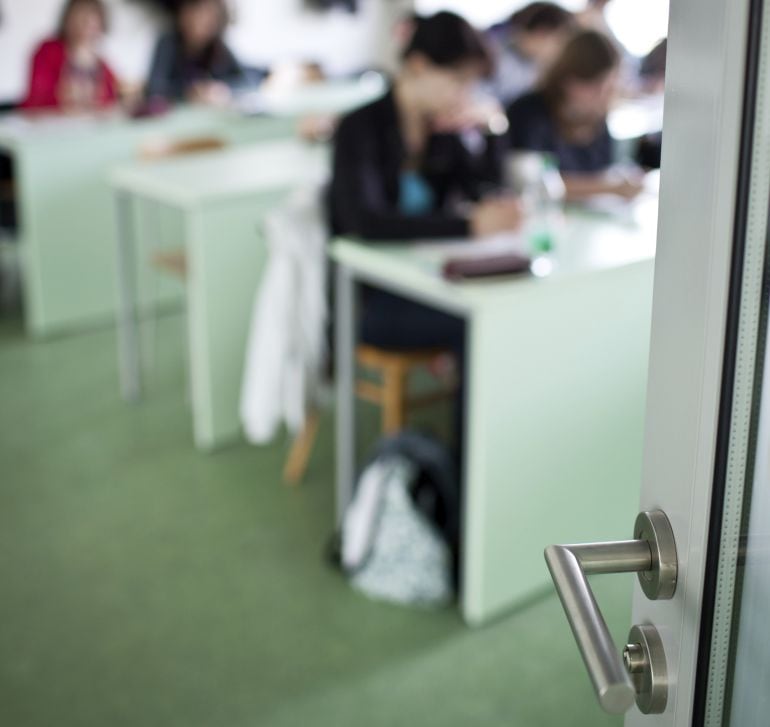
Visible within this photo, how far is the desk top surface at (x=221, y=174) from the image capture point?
3.06 metres

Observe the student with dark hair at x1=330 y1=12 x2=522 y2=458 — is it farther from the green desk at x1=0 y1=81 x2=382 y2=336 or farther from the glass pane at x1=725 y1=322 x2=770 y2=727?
the glass pane at x1=725 y1=322 x2=770 y2=727

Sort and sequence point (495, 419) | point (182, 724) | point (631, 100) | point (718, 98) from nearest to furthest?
point (718, 98), point (182, 724), point (495, 419), point (631, 100)

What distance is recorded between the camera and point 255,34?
6.79 metres

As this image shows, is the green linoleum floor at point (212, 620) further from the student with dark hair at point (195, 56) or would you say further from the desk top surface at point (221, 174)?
the student with dark hair at point (195, 56)

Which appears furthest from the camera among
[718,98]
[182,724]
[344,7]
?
[344,7]

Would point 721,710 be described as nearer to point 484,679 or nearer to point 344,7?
point 484,679

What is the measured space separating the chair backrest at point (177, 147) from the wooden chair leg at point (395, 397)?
4.56 ft

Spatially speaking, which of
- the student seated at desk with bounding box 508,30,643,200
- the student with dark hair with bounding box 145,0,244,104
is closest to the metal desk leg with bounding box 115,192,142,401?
the student seated at desk with bounding box 508,30,643,200

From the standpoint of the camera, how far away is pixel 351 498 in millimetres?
2607

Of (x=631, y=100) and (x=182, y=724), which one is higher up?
(x=631, y=100)

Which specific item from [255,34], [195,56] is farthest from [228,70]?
[255,34]

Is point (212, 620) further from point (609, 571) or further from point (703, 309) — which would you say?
point (703, 309)

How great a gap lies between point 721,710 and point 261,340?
2.08 metres

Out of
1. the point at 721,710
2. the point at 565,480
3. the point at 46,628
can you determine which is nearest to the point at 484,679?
the point at 565,480
